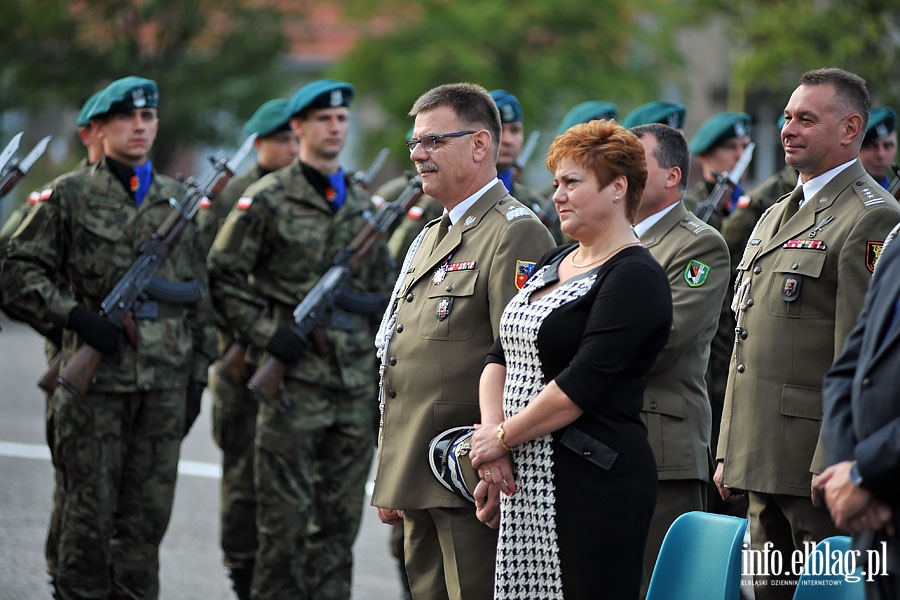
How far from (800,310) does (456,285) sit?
49.1 inches

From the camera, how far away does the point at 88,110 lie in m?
6.63

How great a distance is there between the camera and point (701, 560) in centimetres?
412

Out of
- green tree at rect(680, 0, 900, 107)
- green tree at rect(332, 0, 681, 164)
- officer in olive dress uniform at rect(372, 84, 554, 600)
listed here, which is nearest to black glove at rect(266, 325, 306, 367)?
officer in olive dress uniform at rect(372, 84, 554, 600)

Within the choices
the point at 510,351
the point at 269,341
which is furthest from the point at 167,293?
the point at 510,351

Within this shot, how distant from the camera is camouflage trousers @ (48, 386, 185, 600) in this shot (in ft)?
19.7

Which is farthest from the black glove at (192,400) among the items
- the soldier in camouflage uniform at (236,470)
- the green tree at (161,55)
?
the green tree at (161,55)

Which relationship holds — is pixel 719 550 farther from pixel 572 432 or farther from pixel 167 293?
pixel 167 293

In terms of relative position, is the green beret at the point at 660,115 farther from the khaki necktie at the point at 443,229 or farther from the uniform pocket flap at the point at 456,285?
the uniform pocket flap at the point at 456,285

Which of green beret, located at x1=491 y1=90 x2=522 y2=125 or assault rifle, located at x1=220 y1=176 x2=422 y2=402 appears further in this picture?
green beret, located at x1=491 y1=90 x2=522 y2=125

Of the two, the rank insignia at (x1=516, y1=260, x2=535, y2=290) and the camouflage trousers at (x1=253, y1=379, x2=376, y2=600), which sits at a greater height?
the rank insignia at (x1=516, y1=260, x2=535, y2=290)

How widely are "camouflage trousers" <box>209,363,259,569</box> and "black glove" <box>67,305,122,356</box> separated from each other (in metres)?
1.30

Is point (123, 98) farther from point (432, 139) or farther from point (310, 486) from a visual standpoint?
point (432, 139)

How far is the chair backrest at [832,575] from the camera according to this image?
3883mm

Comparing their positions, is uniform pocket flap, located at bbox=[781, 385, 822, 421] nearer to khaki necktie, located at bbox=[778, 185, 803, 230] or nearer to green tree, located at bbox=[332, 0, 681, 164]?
khaki necktie, located at bbox=[778, 185, 803, 230]
